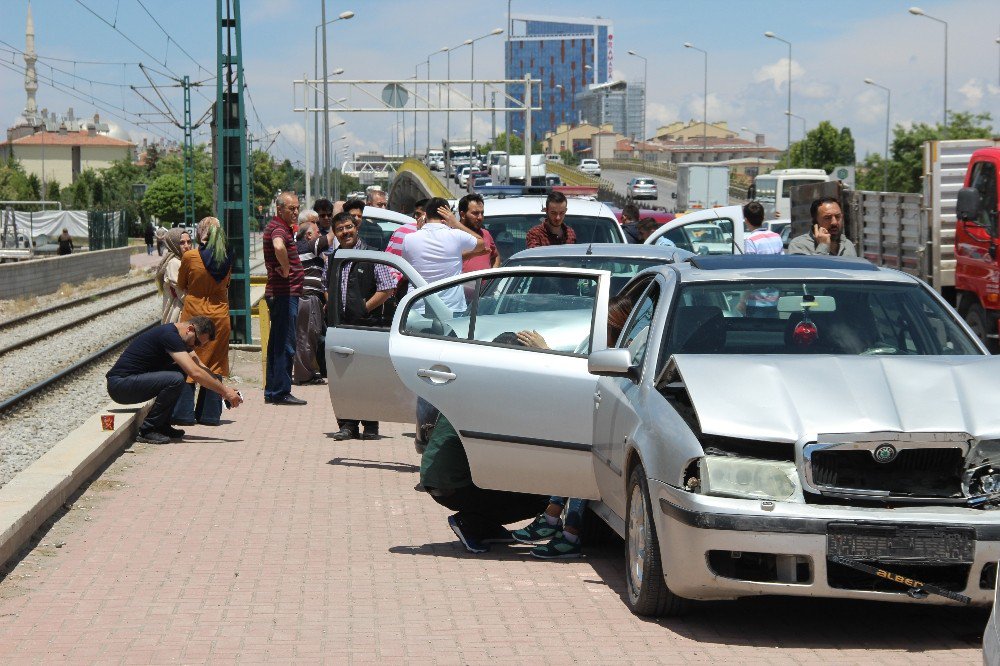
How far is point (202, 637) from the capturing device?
5852 mm

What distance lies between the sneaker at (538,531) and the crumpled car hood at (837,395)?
1.92 m

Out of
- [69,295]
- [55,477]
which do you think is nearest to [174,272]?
[55,477]

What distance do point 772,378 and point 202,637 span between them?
2.47 metres

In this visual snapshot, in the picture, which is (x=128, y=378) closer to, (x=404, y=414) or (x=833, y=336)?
(x=404, y=414)

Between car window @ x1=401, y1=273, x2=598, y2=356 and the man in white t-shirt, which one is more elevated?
the man in white t-shirt

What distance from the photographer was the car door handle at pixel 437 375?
734 centimetres

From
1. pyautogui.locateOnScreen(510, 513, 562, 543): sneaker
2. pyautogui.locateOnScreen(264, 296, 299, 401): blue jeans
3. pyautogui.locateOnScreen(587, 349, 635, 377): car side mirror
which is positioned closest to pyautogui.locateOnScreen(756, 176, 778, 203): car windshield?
pyautogui.locateOnScreen(264, 296, 299, 401): blue jeans

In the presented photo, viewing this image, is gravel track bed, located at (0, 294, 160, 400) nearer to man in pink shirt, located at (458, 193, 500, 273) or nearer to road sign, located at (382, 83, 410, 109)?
man in pink shirt, located at (458, 193, 500, 273)

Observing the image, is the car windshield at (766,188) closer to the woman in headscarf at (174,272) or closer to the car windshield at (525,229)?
the car windshield at (525,229)

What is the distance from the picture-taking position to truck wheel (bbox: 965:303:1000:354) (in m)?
14.9

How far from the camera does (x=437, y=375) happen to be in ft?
24.3

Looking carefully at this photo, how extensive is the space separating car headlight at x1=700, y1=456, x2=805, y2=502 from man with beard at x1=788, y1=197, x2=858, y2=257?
20.8ft

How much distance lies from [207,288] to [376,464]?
308 centimetres

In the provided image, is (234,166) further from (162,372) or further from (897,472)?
(897,472)
